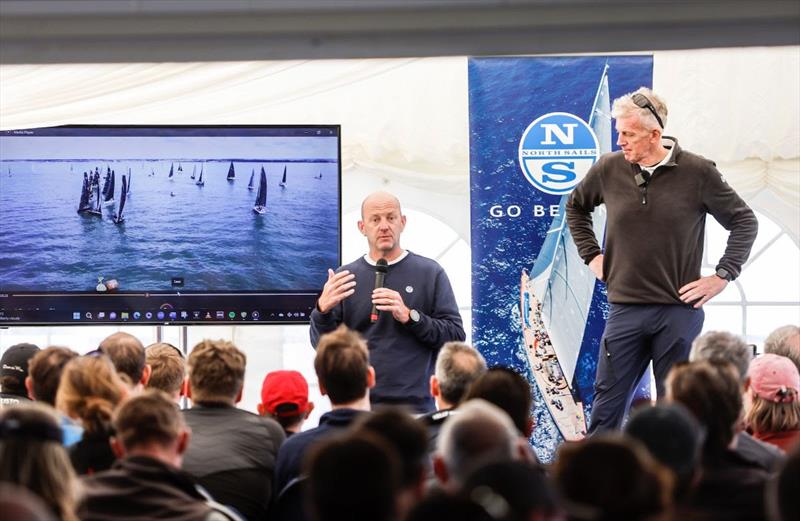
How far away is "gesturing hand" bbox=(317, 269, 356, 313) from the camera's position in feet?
15.7

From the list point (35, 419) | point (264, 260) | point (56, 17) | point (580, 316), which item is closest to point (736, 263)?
point (580, 316)

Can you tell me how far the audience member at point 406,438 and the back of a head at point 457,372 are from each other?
124 centimetres

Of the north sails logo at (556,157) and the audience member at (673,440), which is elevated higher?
the north sails logo at (556,157)

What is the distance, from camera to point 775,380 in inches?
141

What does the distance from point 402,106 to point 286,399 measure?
9.82ft

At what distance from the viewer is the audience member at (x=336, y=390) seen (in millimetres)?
3258

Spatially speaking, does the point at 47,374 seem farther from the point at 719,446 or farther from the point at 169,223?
the point at 719,446

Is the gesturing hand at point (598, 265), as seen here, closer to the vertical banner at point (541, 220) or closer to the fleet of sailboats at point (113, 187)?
the vertical banner at point (541, 220)

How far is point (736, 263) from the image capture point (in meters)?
4.73

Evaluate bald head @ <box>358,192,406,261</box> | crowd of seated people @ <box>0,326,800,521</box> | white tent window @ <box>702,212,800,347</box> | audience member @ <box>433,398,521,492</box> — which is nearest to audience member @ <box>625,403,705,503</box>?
crowd of seated people @ <box>0,326,800,521</box>

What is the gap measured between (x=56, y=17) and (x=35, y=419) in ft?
13.8

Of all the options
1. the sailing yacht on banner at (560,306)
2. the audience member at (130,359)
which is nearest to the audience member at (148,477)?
the audience member at (130,359)

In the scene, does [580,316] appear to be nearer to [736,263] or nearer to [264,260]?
[736,263]

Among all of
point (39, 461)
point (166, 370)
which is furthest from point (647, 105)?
point (39, 461)
